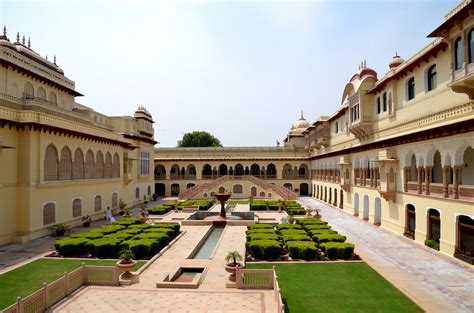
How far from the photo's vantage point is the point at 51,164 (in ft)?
80.5

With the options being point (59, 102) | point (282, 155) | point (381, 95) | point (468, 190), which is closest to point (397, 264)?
point (468, 190)

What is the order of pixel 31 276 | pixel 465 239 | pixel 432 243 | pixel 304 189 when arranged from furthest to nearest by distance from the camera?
pixel 304 189, pixel 432 243, pixel 465 239, pixel 31 276

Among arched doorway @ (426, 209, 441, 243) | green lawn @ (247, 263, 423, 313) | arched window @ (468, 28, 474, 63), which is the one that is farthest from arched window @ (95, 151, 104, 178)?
arched window @ (468, 28, 474, 63)

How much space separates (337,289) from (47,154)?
20281 millimetres

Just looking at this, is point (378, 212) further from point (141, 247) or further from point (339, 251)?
point (141, 247)

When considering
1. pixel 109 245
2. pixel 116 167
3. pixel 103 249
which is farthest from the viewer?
pixel 116 167

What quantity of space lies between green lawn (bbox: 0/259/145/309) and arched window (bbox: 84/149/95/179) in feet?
43.0

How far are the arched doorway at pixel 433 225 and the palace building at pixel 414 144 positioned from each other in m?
0.05

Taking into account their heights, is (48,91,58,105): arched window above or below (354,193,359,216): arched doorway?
above

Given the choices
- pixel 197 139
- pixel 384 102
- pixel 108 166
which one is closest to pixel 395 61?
pixel 384 102

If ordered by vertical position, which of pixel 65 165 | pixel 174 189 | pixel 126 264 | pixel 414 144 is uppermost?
pixel 414 144

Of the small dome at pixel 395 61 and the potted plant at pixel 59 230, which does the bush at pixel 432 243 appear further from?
the potted plant at pixel 59 230

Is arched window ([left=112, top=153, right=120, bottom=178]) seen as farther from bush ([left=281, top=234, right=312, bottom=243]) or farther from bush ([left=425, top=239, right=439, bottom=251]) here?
bush ([left=425, top=239, right=439, bottom=251])

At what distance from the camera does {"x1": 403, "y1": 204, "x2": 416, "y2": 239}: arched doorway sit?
2225cm
